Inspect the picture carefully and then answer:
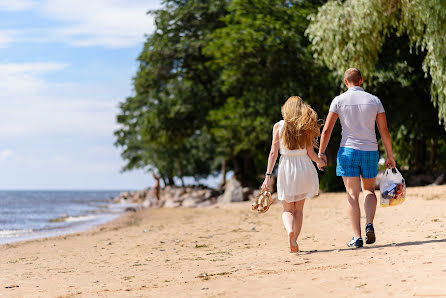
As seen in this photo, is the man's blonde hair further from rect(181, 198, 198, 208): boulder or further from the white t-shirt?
rect(181, 198, 198, 208): boulder

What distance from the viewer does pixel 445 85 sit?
53.1 ft

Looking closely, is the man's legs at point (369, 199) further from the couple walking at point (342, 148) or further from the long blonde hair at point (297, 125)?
the long blonde hair at point (297, 125)

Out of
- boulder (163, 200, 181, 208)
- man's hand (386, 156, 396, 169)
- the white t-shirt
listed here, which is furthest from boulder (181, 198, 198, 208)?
the white t-shirt

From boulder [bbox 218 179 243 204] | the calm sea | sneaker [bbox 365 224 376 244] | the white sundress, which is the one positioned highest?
the white sundress

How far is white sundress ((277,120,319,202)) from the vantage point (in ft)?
24.1

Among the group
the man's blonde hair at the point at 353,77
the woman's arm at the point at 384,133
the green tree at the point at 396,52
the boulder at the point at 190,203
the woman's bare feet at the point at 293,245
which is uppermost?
the green tree at the point at 396,52

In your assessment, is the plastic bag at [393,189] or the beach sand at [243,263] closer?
the beach sand at [243,263]

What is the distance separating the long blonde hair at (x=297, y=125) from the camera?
725 cm

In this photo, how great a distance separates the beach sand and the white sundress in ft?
2.76

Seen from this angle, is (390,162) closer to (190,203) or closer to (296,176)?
(296,176)

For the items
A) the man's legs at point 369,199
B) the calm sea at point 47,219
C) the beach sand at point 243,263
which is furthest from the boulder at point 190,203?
the man's legs at point 369,199

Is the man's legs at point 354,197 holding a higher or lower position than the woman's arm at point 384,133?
lower

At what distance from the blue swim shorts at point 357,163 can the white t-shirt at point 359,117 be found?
68 mm

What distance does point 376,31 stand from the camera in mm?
18609
